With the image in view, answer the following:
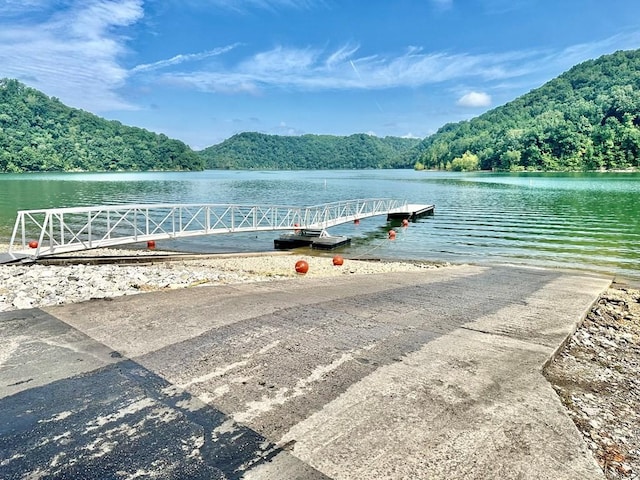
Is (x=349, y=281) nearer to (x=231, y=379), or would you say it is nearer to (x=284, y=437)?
(x=231, y=379)

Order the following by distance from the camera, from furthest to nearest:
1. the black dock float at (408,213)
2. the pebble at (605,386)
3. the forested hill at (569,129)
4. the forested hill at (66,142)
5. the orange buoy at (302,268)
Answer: the forested hill at (66,142) → the forested hill at (569,129) → the black dock float at (408,213) → the orange buoy at (302,268) → the pebble at (605,386)

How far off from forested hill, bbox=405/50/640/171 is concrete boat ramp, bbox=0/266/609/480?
451 feet

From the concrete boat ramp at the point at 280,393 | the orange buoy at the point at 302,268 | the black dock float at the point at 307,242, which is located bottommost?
the black dock float at the point at 307,242

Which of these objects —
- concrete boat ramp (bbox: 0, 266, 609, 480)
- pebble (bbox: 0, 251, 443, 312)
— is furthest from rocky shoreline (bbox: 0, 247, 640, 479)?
concrete boat ramp (bbox: 0, 266, 609, 480)

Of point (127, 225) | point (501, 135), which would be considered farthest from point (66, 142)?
point (501, 135)

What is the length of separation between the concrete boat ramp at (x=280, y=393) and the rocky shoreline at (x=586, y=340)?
0.23 m

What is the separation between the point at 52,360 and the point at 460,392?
169 inches

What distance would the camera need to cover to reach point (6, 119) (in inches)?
5787

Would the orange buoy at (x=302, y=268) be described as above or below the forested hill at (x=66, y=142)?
below

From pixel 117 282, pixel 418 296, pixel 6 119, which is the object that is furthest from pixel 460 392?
pixel 6 119

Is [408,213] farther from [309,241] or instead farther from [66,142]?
[66,142]

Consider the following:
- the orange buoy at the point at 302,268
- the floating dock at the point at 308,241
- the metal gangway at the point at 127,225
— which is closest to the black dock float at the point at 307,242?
the floating dock at the point at 308,241

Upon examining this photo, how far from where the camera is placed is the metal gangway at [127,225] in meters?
12.3

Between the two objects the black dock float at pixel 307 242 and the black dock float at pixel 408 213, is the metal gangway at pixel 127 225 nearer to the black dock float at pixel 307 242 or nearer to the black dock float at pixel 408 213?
the black dock float at pixel 408 213
